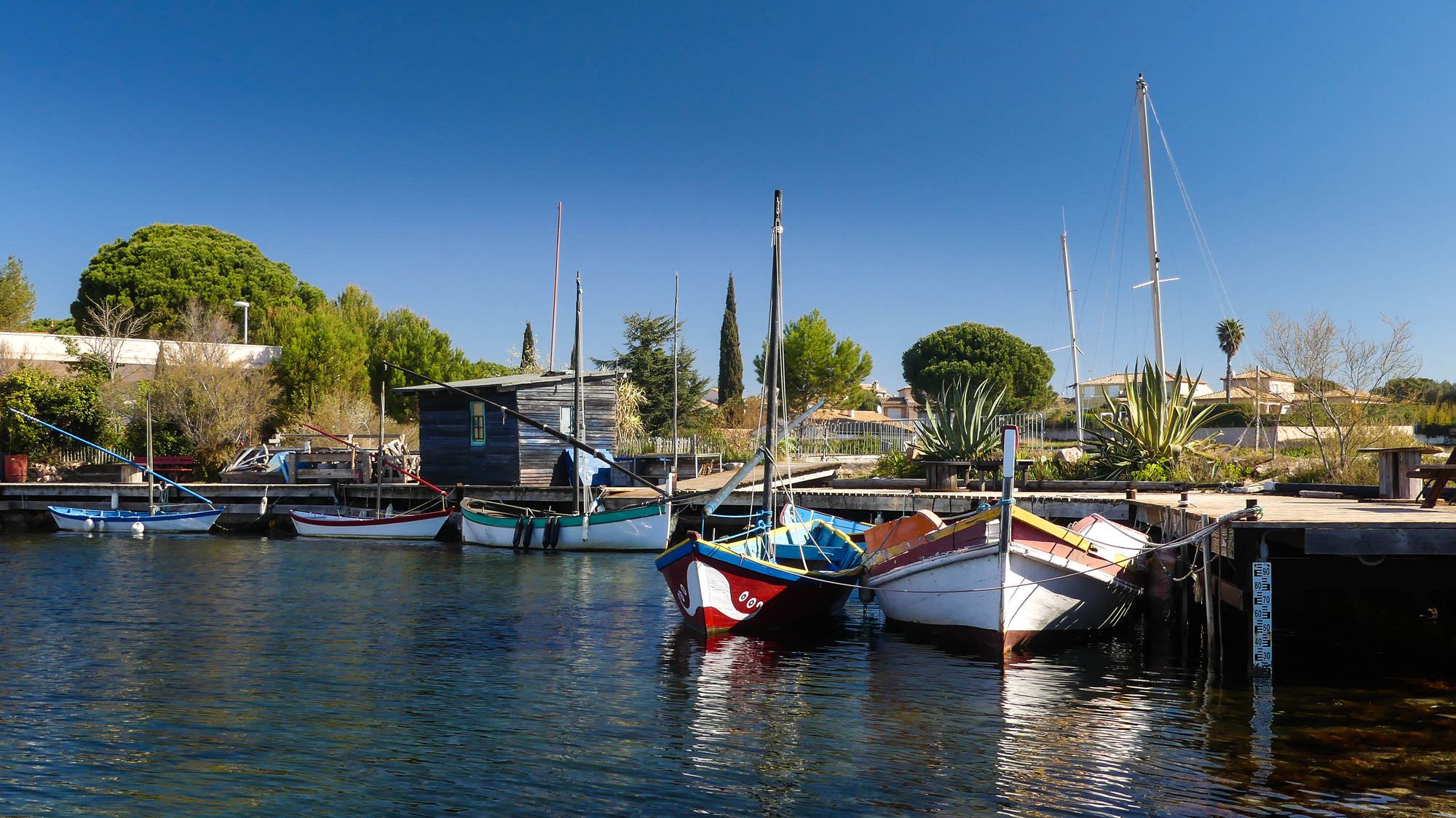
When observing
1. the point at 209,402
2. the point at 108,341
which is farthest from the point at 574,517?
the point at 108,341

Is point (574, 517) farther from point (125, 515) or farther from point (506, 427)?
point (125, 515)

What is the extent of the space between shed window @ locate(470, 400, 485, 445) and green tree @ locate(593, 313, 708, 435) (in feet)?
54.6

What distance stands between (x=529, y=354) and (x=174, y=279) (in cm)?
2199

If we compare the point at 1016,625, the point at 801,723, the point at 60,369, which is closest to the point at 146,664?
the point at 801,723

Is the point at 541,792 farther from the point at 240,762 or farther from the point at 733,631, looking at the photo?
the point at 733,631

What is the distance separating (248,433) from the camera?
43250mm

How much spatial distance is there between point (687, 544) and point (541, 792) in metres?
6.16

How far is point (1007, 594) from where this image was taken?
12539 millimetres

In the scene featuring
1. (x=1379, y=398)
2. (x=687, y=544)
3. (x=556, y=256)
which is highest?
(x=556, y=256)

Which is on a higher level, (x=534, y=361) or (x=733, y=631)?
(x=534, y=361)

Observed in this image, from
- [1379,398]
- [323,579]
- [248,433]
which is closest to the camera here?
[323,579]

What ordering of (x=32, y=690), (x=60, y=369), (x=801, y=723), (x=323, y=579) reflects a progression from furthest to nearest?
(x=60, y=369), (x=323, y=579), (x=32, y=690), (x=801, y=723)

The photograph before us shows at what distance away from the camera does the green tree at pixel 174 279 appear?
6109 cm

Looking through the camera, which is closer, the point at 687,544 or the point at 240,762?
the point at 240,762
